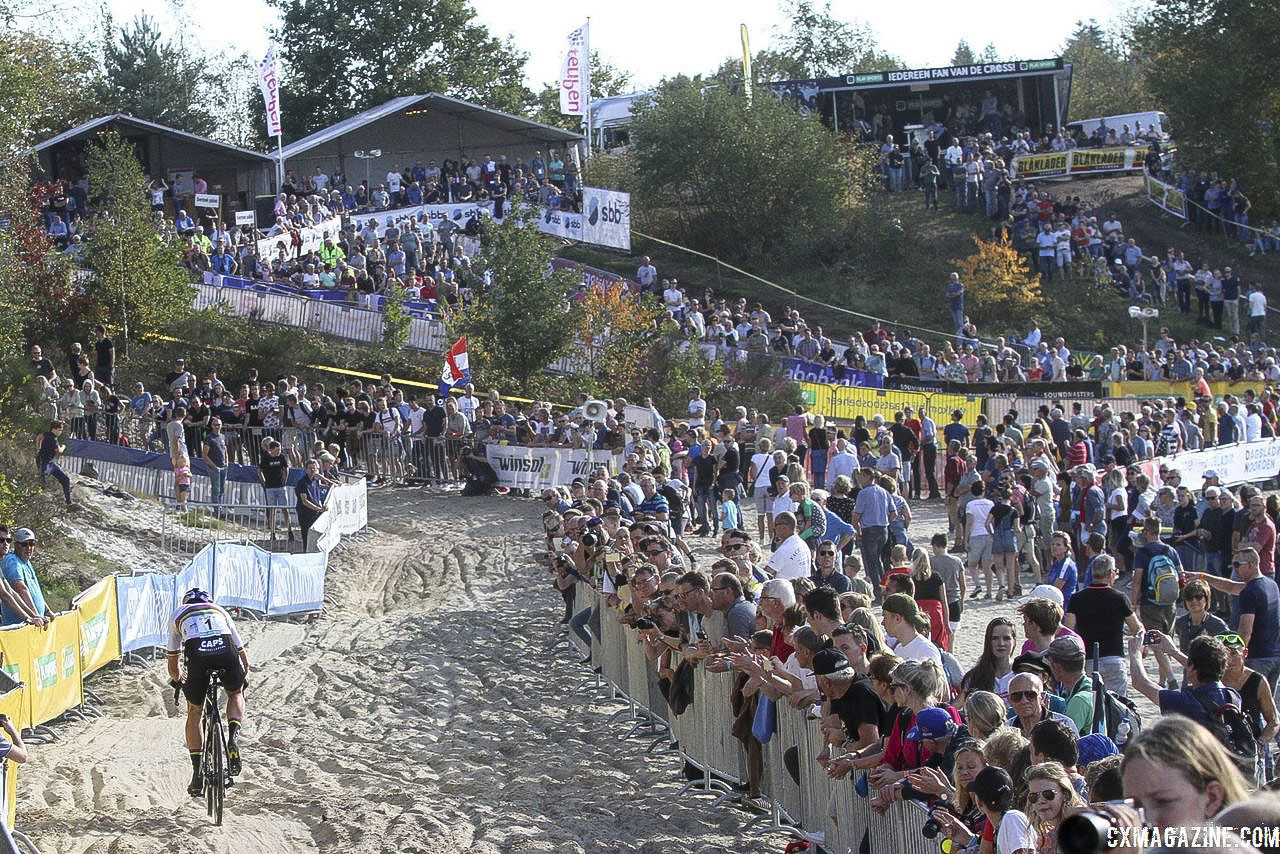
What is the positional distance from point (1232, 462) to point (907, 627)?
1877 cm

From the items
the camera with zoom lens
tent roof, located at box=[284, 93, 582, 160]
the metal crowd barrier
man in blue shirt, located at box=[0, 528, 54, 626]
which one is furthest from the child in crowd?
tent roof, located at box=[284, 93, 582, 160]

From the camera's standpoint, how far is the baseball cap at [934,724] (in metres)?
7.19

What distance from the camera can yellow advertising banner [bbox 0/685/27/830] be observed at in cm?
909

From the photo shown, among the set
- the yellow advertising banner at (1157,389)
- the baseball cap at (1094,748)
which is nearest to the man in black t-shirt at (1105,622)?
the baseball cap at (1094,748)

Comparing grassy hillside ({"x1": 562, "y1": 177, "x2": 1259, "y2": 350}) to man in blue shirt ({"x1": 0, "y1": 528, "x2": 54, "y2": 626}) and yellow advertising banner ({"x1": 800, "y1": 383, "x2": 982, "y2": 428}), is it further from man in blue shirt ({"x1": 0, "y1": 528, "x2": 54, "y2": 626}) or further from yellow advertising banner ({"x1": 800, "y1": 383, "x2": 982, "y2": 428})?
man in blue shirt ({"x1": 0, "y1": 528, "x2": 54, "y2": 626})

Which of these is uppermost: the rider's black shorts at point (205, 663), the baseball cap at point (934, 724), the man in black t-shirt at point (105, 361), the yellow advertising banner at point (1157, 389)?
the man in black t-shirt at point (105, 361)

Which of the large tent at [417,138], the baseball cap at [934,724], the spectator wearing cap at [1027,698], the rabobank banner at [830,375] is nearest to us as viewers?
the spectator wearing cap at [1027,698]

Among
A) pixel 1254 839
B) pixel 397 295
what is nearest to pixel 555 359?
pixel 397 295

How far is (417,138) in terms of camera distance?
51.9 m

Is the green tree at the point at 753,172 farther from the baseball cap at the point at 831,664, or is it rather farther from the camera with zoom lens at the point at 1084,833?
the camera with zoom lens at the point at 1084,833

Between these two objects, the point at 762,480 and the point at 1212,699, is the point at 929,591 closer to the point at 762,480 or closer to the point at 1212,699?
the point at 1212,699

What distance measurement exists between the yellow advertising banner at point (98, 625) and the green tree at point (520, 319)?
17.0 meters

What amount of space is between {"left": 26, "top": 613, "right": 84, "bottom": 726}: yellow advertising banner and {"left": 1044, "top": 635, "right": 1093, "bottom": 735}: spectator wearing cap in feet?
28.1

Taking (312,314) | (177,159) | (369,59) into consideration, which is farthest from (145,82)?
(312,314)
